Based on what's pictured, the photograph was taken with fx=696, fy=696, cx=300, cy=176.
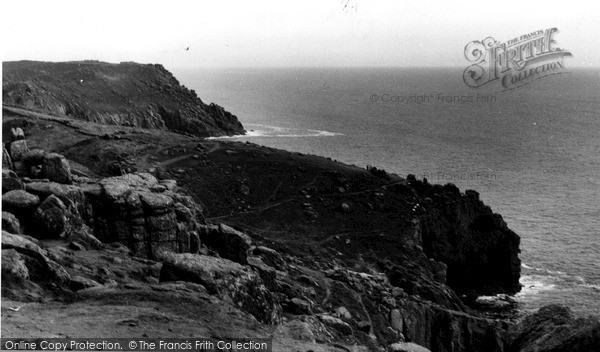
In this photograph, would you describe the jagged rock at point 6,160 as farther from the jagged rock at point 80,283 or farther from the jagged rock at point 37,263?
the jagged rock at point 80,283

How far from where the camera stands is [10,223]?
25.7 meters

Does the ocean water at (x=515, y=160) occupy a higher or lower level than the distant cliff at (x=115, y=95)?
lower

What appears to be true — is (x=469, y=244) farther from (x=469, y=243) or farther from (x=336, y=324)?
(x=336, y=324)

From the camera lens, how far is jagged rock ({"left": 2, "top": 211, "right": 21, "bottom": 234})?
2547 cm

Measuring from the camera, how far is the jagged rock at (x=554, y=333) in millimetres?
24719

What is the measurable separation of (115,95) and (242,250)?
9879 centimetres

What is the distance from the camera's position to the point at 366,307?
121 feet

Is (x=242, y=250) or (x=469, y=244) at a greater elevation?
(x=242, y=250)

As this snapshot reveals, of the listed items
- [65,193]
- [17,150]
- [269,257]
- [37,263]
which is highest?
[17,150]

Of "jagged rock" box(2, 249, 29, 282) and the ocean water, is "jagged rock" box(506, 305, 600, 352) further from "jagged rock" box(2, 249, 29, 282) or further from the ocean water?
the ocean water

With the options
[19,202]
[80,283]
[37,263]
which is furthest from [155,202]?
[37,263]

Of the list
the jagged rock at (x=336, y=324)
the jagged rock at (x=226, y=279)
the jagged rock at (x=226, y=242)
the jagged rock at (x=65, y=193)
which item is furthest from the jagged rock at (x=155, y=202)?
the jagged rock at (x=336, y=324)

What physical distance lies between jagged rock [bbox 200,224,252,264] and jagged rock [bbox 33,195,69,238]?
8737 millimetres

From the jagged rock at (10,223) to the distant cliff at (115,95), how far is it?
83189 mm
